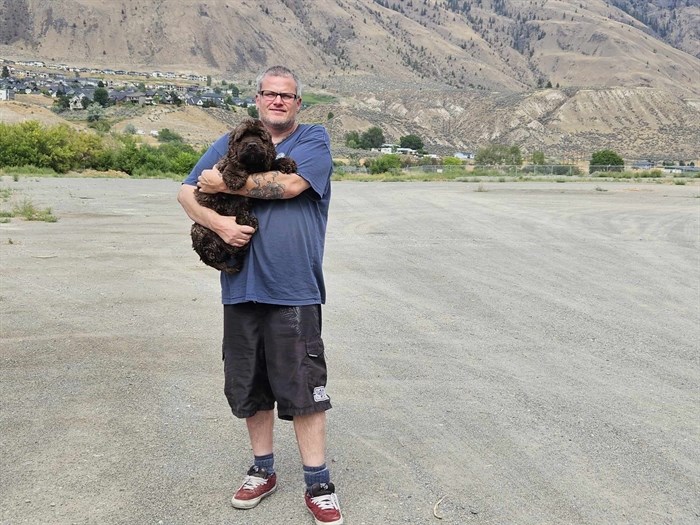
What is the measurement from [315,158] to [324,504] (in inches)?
70.9

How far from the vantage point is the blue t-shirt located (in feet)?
12.3

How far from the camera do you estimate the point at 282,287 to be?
3748 millimetres

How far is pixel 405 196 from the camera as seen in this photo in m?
31.7

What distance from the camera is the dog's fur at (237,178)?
3.62m

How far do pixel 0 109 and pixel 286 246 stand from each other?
110m

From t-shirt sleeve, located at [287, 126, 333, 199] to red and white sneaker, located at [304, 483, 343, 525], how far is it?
60.9 inches

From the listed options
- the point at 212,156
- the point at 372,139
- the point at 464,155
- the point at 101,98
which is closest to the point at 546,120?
the point at 464,155

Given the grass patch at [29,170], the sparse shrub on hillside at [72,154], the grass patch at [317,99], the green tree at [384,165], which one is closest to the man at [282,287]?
the grass patch at [29,170]

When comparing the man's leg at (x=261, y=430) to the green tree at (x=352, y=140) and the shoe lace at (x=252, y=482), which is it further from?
A: the green tree at (x=352, y=140)

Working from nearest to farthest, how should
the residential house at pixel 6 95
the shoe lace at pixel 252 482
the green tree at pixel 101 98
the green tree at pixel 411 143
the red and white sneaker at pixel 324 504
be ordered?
the red and white sneaker at pixel 324 504, the shoe lace at pixel 252 482, the residential house at pixel 6 95, the green tree at pixel 411 143, the green tree at pixel 101 98

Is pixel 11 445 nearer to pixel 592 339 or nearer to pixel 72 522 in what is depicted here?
pixel 72 522

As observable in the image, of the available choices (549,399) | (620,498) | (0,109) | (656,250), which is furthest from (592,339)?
(0,109)

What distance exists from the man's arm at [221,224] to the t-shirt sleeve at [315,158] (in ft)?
1.31

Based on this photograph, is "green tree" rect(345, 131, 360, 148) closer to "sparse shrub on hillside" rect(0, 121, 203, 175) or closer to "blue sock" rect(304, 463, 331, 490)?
"sparse shrub on hillside" rect(0, 121, 203, 175)
